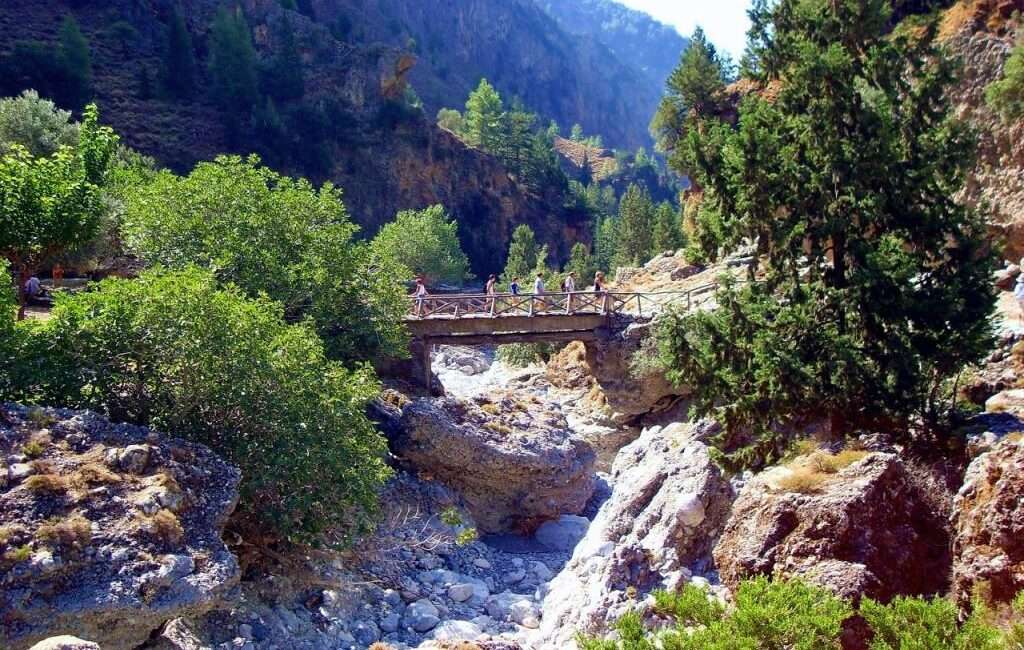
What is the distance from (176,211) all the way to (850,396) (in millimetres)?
19795

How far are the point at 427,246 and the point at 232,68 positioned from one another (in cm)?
2918

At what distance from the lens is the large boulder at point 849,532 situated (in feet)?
38.5

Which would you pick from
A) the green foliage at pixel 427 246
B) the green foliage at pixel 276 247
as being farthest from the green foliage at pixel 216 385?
the green foliage at pixel 427 246

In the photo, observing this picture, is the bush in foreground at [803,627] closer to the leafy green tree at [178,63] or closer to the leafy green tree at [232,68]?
the leafy green tree at [232,68]

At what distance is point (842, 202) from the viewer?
1559 cm

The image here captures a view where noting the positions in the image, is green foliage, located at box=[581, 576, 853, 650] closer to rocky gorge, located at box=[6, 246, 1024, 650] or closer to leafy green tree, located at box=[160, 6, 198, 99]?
rocky gorge, located at box=[6, 246, 1024, 650]

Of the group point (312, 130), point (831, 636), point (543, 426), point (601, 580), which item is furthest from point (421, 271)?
point (831, 636)

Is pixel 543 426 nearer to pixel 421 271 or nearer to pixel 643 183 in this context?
pixel 421 271

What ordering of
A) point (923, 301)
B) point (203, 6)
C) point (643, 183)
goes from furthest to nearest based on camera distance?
1. point (643, 183)
2. point (203, 6)
3. point (923, 301)

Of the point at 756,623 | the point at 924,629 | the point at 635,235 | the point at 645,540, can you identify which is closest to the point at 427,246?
the point at 635,235

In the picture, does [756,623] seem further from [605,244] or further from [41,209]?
[605,244]

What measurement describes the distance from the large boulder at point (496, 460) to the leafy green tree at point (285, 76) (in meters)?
66.5

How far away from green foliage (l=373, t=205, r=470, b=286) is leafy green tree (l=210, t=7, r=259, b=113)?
2103 cm

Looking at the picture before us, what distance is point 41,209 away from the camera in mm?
21875
